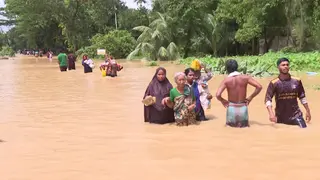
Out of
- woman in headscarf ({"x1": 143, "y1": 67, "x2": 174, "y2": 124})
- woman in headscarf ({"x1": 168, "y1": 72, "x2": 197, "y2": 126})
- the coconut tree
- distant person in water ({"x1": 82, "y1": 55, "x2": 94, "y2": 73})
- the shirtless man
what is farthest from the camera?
the coconut tree

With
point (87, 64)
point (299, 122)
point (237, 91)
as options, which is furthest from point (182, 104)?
point (87, 64)

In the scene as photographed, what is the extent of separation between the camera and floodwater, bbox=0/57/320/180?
4961 mm

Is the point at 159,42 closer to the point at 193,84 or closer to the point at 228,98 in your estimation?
the point at 193,84

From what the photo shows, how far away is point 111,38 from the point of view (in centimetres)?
4481

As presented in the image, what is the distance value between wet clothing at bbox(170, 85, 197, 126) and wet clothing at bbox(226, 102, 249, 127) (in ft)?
2.29

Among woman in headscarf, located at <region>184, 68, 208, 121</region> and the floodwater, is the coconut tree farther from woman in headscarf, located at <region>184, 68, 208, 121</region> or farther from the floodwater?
woman in headscarf, located at <region>184, 68, 208, 121</region>

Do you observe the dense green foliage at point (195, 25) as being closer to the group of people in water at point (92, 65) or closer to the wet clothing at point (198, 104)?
the group of people in water at point (92, 65)

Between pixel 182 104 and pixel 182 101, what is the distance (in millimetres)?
56

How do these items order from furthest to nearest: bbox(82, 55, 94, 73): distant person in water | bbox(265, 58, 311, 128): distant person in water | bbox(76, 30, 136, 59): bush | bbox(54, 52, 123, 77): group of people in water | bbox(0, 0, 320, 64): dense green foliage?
bbox(76, 30, 136, 59): bush
bbox(0, 0, 320, 64): dense green foliage
bbox(82, 55, 94, 73): distant person in water
bbox(54, 52, 123, 77): group of people in water
bbox(265, 58, 311, 128): distant person in water

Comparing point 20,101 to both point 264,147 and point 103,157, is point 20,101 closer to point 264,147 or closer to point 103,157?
→ point 103,157

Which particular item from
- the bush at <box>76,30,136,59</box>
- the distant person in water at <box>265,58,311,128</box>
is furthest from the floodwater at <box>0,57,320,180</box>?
the bush at <box>76,30,136,59</box>

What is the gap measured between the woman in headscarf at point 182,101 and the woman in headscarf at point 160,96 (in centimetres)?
20

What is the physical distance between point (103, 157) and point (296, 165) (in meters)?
2.28

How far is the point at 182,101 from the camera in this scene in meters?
7.36
